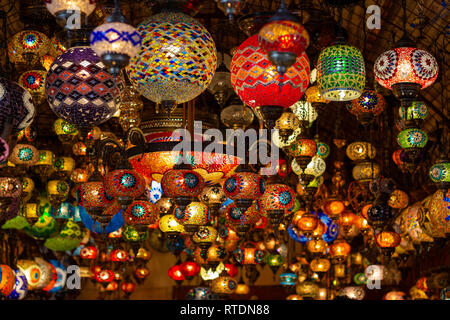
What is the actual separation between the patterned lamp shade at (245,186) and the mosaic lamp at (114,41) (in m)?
2.23

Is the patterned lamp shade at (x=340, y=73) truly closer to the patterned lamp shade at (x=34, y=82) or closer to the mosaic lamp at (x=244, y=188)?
the mosaic lamp at (x=244, y=188)

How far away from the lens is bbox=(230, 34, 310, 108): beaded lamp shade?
299 centimetres

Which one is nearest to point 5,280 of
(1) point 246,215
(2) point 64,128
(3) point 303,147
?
(2) point 64,128

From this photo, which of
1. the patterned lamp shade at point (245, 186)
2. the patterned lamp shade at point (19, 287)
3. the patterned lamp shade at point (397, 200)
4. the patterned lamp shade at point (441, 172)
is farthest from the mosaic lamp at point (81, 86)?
the patterned lamp shade at point (19, 287)

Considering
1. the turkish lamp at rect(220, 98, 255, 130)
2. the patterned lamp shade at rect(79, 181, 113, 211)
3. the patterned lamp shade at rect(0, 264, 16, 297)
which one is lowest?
the patterned lamp shade at rect(0, 264, 16, 297)

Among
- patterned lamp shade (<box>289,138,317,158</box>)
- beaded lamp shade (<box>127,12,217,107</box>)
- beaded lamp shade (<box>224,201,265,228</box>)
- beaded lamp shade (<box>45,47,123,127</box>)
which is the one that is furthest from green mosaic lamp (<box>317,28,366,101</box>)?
patterned lamp shade (<box>289,138,317,158</box>)

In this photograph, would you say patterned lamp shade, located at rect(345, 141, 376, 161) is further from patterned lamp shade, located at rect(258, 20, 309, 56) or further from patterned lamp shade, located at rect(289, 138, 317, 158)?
patterned lamp shade, located at rect(258, 20, 309, 56)

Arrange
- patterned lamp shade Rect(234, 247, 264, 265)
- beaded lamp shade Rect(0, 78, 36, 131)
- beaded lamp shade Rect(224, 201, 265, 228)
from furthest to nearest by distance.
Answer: patterned lamp shade Rect(234, 247, 264, 265) < beaded lamp shade Rect(224, 201, 265, 228) < beaded lamp shade Rect(0, 78, 36, 131)

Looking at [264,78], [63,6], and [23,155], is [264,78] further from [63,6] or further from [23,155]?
[23,155]

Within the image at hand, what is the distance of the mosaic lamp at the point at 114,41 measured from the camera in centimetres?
234

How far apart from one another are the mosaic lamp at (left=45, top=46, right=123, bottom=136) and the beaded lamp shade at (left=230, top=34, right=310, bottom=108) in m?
0.55

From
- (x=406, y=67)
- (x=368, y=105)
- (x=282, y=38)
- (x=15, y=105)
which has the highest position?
(x=368, y=105)

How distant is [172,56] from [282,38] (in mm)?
685

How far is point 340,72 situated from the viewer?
3.25m
